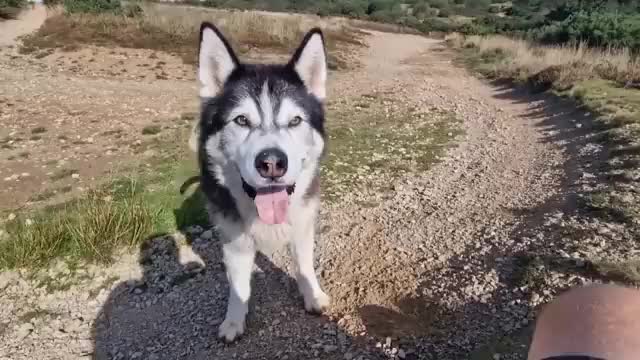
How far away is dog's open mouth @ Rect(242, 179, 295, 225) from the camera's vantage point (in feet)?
10.2

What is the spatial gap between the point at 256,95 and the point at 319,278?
191cm

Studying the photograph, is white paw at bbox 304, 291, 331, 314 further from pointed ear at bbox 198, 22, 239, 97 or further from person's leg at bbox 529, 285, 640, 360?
person's leg at bbox 529, 285, 640, 360

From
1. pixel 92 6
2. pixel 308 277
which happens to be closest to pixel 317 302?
pixel 308 277

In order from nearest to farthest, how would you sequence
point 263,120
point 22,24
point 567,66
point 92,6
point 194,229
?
point 263,120, point 194,229, point 567,66, point 22,24, point 92,6

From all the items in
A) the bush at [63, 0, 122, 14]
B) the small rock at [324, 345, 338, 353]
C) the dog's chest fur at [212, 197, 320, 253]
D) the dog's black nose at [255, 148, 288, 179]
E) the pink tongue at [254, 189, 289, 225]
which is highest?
the bush at [63, 0, 122, 14]

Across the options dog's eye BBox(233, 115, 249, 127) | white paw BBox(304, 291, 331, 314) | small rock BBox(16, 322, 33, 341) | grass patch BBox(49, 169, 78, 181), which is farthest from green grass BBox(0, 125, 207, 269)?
dog's eye BBox(233, 115, 249, 127)

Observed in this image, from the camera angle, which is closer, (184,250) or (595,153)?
(184,250)

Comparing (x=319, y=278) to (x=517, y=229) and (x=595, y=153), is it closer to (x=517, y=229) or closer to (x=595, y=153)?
(x=517, y=229)

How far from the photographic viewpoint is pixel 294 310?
3924 mm

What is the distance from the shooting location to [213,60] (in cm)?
323

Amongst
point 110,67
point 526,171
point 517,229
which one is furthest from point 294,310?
point 110,67

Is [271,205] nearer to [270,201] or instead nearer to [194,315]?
[270,201]

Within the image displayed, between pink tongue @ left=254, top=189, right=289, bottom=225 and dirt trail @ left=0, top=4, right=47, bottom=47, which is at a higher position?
dirt trail @ left=0, top=4, right=47, bottom=47

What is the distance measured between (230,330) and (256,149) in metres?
1.55
